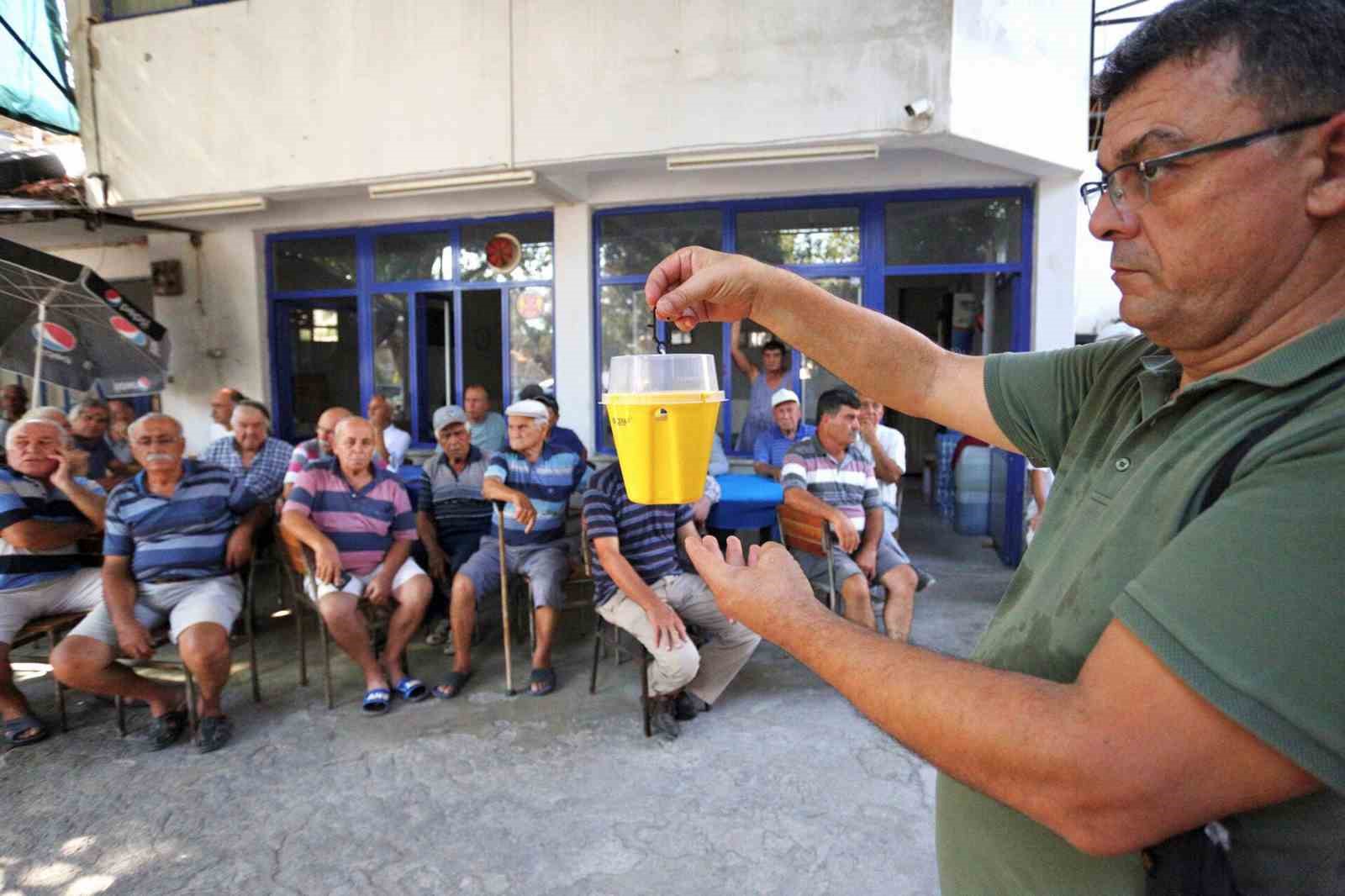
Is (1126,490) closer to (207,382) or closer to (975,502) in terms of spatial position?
(975,502)

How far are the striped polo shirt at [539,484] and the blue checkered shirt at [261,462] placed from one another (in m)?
1.70

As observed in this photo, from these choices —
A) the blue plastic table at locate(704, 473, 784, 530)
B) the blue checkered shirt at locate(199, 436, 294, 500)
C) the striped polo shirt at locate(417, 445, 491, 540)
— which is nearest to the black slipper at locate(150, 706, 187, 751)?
the blue checkered shirt at locate(199, 436, 294, 500)

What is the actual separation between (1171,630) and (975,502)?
6892 millimetres

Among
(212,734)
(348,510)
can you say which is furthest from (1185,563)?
(348,510)

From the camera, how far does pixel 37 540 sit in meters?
3.79

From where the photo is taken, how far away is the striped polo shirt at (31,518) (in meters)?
3.74

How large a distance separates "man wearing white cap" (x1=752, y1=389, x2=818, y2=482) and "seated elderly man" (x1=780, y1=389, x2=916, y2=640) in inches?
35.4

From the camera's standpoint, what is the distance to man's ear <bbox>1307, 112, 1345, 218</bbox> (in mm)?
693

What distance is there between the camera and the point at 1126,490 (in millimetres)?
804

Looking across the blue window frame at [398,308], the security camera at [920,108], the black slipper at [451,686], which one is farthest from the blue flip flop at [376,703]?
the security camera at [920,108]

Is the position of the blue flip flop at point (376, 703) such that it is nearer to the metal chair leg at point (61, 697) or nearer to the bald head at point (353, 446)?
the bald head at point (353, 446)

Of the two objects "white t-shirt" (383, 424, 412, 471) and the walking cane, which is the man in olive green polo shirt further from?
"white t-shirt" (383, 424, 412, 471)

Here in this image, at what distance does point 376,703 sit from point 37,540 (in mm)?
1865

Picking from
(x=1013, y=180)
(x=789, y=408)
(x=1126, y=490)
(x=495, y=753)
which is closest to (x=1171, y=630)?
(x=1126, y=490)
